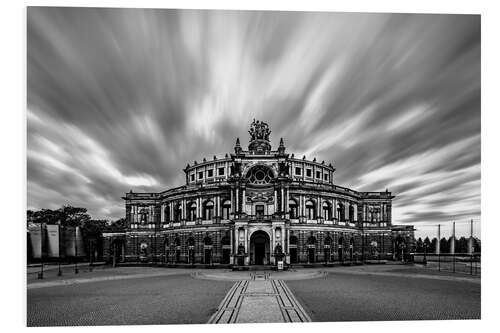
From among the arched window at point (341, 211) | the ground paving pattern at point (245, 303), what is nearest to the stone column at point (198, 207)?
the arched window at point (341, 211)

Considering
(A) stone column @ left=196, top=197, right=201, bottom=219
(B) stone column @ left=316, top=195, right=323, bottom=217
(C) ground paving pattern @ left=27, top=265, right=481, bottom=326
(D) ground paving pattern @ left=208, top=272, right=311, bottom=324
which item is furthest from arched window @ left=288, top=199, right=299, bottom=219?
(D) ground paving pattern @ left=208, top=272, right=311, bottom=324

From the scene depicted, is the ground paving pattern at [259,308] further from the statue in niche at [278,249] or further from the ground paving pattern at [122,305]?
the statue in niche at [278,249]

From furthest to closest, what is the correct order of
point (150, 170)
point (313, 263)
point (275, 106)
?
point (313, 263), point (150, 170), point (275, 106)

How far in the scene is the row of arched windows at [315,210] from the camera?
48.2 m

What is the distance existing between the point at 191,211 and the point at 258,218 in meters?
13.0

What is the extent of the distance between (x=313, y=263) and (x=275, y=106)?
95.3 feet

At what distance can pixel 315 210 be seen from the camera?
1945 inches

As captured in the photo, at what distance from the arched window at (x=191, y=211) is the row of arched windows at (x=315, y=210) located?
14243mm

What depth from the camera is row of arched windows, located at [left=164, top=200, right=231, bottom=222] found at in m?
49.4
